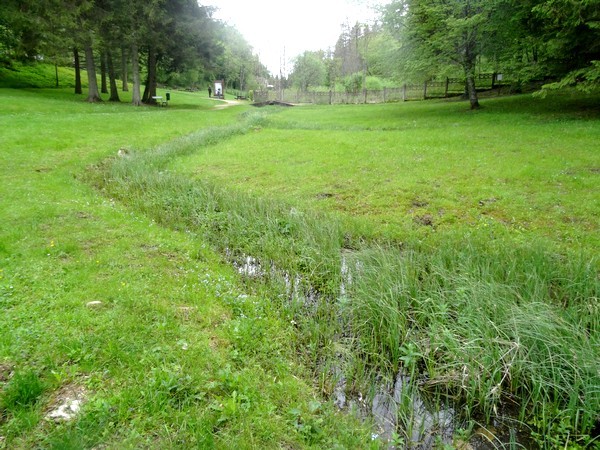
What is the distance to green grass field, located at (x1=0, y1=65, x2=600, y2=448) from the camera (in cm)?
299

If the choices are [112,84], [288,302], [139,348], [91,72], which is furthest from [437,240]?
[112,84]

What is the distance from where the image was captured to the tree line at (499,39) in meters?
13.7

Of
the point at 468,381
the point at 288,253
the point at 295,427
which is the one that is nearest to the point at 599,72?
the point at 288,253

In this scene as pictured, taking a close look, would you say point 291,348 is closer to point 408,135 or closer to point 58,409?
point 58,409

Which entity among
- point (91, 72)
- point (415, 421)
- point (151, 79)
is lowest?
point (415, 421)

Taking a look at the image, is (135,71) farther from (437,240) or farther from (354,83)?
(354,83)

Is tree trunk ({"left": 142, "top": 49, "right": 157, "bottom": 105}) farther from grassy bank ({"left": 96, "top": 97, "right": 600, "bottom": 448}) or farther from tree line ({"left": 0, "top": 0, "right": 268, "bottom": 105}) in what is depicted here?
grassy bank ({"left": 96, "top": 97, "right": 600, "bottom": 448})

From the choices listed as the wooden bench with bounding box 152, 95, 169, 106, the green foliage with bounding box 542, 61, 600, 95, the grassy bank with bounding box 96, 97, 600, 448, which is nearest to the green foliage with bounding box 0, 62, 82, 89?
the wooden bench with bounding box 152, 95, 169, 106

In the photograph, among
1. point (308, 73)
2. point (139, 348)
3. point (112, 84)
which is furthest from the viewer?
point (308, 73)

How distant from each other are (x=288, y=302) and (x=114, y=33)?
26711mm

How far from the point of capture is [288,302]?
4.87 m

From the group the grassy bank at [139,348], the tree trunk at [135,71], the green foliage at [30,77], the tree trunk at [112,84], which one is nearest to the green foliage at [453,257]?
the grassy bank at [139,348]

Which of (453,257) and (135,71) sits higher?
(135,71)

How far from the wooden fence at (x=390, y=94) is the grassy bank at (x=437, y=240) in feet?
61.1
